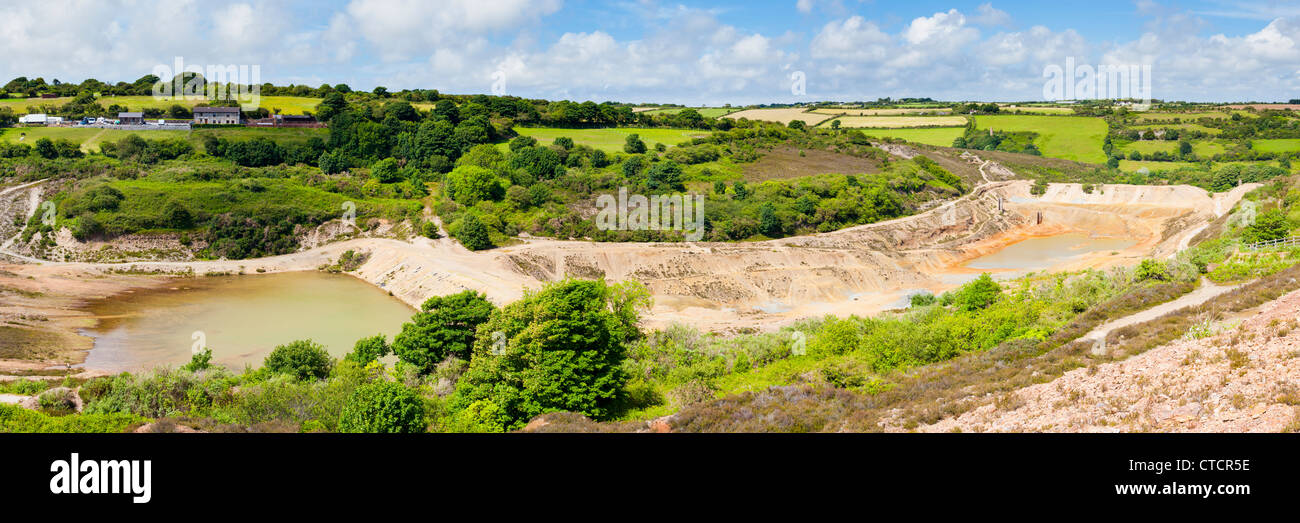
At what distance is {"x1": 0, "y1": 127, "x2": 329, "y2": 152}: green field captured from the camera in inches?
2736

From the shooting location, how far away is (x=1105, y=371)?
1497 cm

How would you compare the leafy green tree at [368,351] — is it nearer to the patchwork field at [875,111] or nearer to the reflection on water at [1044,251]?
the reflection on water at [1044,251]

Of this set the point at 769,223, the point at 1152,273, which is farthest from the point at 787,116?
the point at 1152,273

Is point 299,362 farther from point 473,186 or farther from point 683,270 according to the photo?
point 473,186

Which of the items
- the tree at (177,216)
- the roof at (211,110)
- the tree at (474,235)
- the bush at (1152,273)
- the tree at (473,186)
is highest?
the roof at (211,110)

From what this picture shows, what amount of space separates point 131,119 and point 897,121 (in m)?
109

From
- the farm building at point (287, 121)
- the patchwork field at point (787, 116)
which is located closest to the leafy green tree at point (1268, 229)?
the patchwork field at point (787, 116)

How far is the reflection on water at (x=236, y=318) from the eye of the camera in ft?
107

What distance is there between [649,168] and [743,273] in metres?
24.3

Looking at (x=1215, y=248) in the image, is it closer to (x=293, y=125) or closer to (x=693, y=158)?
(x=693, y=158)

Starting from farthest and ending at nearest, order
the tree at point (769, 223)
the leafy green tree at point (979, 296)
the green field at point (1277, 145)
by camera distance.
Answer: the green field at point (1277, 145)
the tree at point (769, 223)
the leafy green tree at point (979, 296)

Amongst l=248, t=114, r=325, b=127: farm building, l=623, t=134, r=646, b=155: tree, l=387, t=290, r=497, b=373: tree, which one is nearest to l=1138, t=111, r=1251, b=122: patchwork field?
l=623, t=134, r=646, b=155: tree

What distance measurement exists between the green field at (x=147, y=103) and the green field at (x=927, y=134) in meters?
76.8
